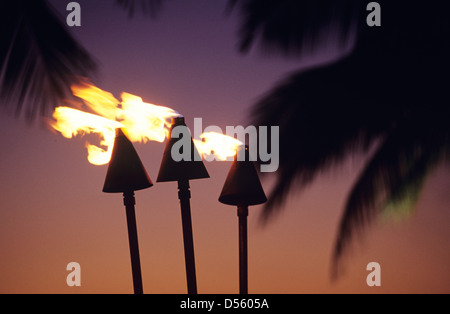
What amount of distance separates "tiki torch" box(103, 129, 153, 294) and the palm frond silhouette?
1046 mm

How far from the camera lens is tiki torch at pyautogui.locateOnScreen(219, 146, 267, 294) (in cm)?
212

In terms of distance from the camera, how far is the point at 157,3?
304cm

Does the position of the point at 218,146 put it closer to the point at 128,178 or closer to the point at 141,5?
the point at 128,178

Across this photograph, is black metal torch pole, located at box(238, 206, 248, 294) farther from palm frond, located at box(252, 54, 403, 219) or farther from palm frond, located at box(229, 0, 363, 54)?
palm frond, located at box(229, 0, 363, 54)

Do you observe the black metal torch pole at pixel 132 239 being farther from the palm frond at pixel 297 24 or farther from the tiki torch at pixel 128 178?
the palm frond at pixel 297 24

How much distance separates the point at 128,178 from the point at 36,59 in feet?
4.72

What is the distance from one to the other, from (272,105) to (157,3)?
1.14 metres

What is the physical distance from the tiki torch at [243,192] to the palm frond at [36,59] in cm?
140

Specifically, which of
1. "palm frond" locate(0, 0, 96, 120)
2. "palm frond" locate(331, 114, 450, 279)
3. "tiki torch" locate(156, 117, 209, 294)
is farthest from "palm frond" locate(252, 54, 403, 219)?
"palm frond" locate(0, 0, 96, 120)

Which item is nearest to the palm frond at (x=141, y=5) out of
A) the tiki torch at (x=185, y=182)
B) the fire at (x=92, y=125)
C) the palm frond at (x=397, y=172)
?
the fire at (x=92, y=125)
